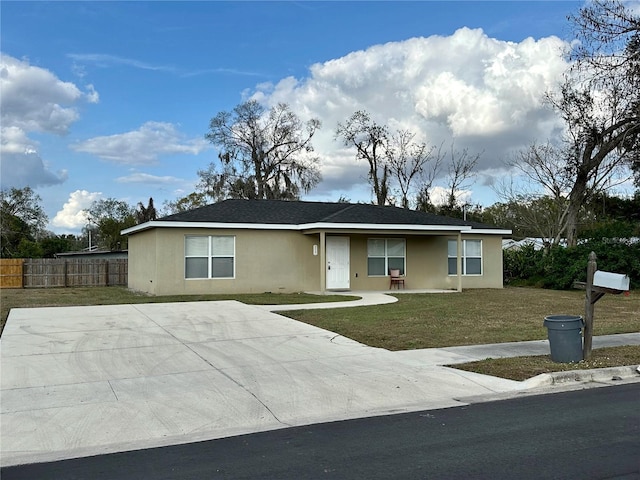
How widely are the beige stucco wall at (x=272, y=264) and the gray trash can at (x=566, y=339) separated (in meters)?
14.8

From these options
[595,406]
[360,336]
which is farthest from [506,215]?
[595,406]

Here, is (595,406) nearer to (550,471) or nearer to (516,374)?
(516,374)

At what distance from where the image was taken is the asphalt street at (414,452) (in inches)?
189

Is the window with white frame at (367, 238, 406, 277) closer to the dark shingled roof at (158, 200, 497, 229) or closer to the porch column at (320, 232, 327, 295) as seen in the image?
the dark shingled roof at (158, 200, 497, 229)

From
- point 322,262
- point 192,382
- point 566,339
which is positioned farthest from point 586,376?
point 322,262

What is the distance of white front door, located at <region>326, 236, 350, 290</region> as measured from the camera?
23672mm

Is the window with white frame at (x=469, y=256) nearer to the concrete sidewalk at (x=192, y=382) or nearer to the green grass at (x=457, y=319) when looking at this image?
the green grass at (x=457, y=319)

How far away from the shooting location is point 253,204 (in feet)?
83.2

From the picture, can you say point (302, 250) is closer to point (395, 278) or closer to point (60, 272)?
point (395, 278)

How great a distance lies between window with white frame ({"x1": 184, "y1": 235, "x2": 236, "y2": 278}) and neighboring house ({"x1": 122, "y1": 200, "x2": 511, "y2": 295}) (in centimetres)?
4

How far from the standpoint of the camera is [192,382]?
320 inches

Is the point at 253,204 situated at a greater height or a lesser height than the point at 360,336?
greater

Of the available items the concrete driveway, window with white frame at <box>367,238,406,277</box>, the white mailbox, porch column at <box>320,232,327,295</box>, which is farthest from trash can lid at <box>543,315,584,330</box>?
window with white frame at <box>367,238,406,277</box>

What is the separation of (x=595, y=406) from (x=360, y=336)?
557 cm
